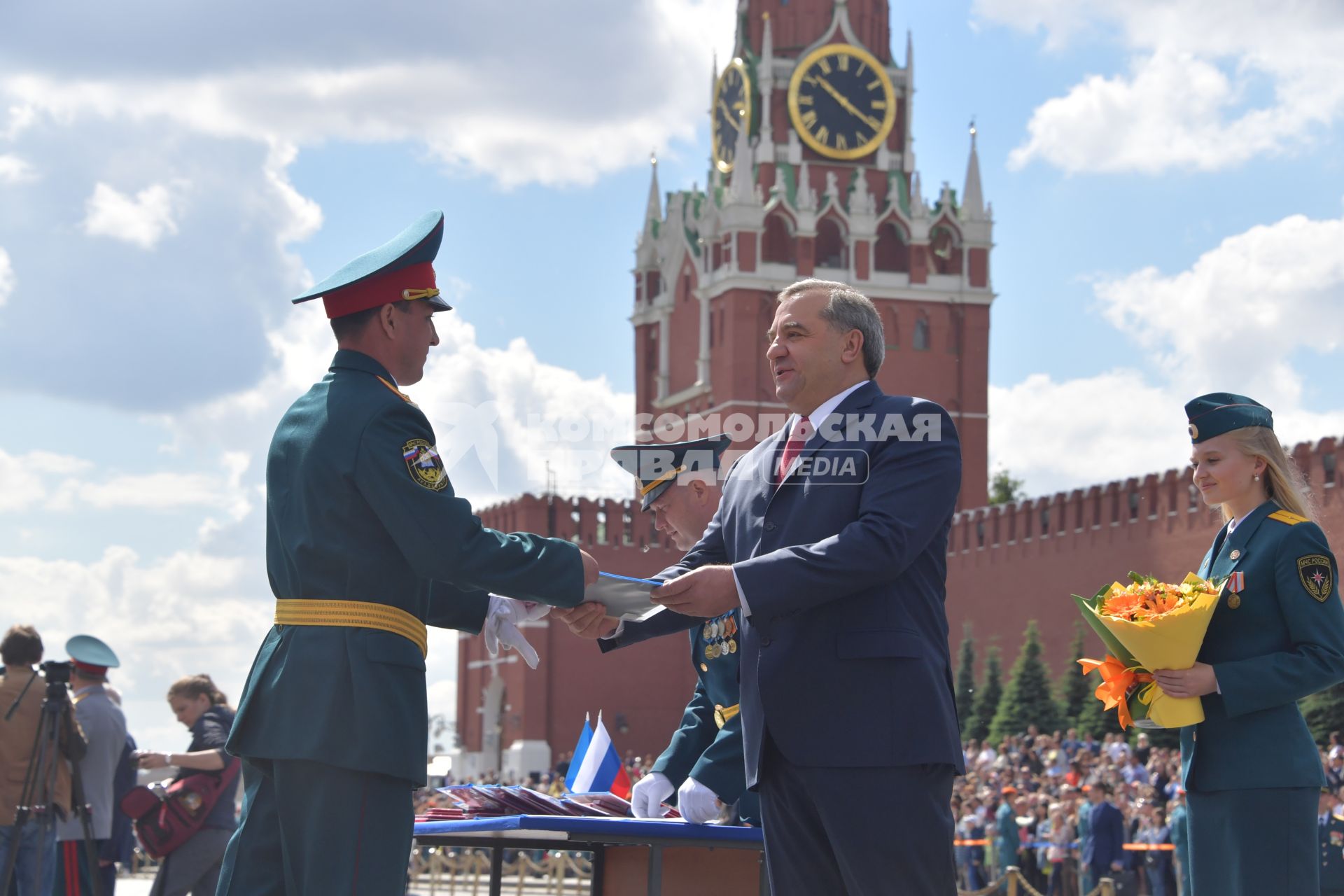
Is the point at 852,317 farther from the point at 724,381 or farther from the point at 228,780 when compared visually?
the point at 724,381

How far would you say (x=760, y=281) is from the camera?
38.8 metres

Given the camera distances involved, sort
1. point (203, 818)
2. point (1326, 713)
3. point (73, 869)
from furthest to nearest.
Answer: point (1326, 713)
point (73, 869)
point (203, 818)

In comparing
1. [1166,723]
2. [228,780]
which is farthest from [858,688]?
[228,780]

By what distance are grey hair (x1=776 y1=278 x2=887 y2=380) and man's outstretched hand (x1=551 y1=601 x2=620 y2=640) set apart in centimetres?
71

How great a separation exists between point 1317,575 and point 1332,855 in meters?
6.55

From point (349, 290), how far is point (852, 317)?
0.97 meters

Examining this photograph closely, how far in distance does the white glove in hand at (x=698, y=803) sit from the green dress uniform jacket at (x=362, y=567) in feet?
2.95

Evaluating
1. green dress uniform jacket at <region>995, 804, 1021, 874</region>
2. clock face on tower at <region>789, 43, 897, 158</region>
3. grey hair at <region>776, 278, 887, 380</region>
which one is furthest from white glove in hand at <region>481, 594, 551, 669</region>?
clock face on tower at <region>789, 43, 897, 158</region>

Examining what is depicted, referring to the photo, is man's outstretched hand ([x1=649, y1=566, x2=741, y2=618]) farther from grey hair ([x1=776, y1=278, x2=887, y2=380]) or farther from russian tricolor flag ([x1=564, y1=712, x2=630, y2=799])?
russian tricolor flag ([x1=564, y1=712, x2=630, y2=799])

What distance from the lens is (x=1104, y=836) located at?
12172 mm

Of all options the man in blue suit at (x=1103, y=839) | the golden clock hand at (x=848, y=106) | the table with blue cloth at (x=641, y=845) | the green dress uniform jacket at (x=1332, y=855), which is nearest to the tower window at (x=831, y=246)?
the golden clock hand at (x=848, y=106)

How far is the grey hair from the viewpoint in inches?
135

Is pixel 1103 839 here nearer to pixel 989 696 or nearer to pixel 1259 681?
pixel 1259 681

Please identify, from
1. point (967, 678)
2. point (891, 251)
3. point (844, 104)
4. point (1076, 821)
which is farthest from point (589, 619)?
point (844, 104)
